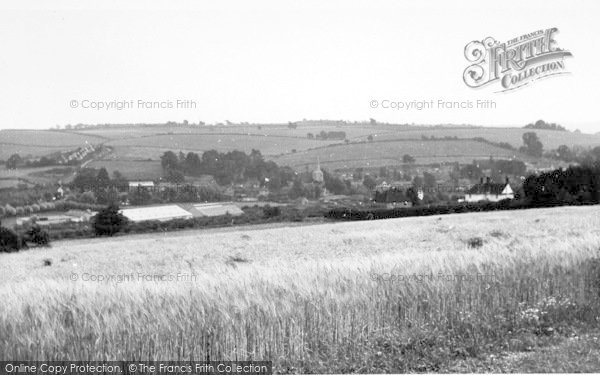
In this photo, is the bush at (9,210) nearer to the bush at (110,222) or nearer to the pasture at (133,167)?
the bush at (110,222)

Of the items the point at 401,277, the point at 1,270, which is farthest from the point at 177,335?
the point at 1,270

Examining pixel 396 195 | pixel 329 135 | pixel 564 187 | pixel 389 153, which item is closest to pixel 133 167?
pixel 329 135

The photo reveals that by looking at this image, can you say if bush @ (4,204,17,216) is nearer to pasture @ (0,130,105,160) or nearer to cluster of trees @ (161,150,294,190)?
pasture @ (0,130,105,160)

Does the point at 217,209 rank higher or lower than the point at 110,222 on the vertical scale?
higher

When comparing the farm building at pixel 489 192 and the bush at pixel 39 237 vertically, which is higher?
the farm building at pixel 489 192

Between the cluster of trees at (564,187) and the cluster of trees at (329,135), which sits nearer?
the cluster of trees at (329,135)

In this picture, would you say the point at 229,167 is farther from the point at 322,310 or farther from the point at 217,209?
the point at 322,310

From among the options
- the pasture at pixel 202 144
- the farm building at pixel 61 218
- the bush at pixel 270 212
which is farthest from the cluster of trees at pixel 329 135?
the farm building at pixel 61 218
